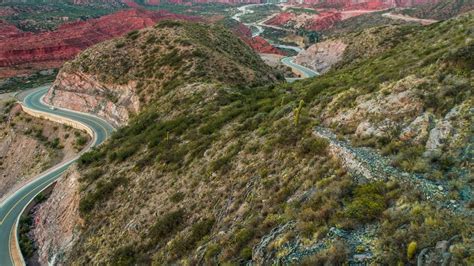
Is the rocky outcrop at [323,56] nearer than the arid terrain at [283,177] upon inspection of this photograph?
No

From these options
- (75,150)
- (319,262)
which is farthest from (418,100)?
(75,150)

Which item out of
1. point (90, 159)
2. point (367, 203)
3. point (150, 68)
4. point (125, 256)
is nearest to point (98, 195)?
point (125, 256)

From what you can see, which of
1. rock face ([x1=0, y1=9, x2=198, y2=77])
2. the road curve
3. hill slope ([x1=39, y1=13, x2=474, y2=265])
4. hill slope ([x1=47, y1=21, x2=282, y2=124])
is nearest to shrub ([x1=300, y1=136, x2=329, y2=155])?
hill slope ([x1=39, y1=13, x2=474, y2=265])

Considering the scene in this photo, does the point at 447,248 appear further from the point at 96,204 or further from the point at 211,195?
the point at 96,204

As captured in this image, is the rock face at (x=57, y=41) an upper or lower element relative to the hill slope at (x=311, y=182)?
lower

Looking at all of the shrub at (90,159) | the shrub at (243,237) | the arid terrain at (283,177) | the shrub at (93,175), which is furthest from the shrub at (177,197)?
the shrub at (90,159)

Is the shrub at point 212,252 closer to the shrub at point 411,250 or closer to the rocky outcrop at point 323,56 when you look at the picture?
the shrub at point 411,250

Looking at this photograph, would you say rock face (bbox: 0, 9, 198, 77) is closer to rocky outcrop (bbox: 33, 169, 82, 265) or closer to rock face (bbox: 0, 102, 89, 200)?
rock face (bbox: 0, 102, 89, 200)
